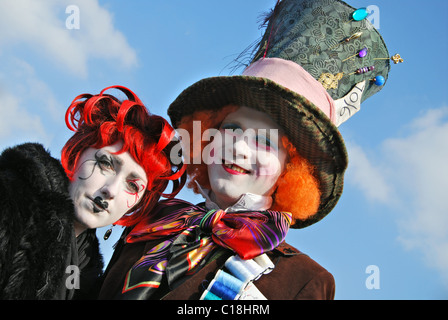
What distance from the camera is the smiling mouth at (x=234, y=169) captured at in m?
3.10

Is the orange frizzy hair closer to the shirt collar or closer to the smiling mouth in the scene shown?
the shirt collar

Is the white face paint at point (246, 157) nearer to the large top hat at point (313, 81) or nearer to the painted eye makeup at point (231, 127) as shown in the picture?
the painted eye makeup at point (231, 127)

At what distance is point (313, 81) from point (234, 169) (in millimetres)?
851

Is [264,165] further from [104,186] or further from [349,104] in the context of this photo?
[104,186]

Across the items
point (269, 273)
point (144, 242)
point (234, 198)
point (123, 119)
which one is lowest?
point (269, 273)

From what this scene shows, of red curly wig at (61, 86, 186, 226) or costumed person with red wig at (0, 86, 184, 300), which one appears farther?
red curly wig at (61, 86, 186, 226)

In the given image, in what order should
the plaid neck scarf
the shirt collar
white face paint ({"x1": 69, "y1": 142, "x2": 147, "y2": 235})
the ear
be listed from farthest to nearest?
the ear → the shirt collar → white face paint ({"x1": 69, "y1": 142, "x2": 147, "y2": 235}) → the plaid neck scarf

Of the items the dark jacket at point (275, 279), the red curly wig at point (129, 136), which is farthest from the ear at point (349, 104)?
the red curly wig at point (129, 136)

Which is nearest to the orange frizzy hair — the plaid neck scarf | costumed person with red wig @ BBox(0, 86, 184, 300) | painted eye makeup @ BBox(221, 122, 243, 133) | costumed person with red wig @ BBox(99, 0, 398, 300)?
costumed person with red wig @ BBox(99, 0, 398, 300)

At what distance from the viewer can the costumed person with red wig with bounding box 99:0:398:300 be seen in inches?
106
